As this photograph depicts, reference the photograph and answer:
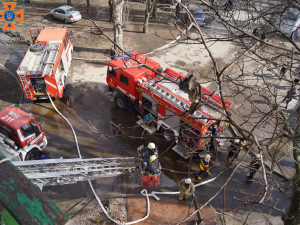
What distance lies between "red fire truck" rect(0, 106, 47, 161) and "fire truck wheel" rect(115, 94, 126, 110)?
404cm

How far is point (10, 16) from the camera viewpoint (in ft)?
71.3

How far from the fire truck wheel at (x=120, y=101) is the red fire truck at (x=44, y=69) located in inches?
111

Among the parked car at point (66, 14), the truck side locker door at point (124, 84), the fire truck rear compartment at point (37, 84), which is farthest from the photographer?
the parked car at point (66, 14)

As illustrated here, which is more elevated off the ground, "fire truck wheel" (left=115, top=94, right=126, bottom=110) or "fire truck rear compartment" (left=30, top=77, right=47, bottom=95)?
"fire truck rear compartment" (left=30, top=77, right=47, bottom=95)

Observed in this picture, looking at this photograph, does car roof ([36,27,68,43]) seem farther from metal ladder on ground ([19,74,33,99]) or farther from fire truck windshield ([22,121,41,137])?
fire truck windshield ([22,121,41,137])

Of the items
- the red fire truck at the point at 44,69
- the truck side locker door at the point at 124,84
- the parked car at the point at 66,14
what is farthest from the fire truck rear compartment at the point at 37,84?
the parked car at the point at 66,14

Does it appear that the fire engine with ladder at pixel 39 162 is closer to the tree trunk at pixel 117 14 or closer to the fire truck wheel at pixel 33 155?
the fire truck wheel at pixel 33 155

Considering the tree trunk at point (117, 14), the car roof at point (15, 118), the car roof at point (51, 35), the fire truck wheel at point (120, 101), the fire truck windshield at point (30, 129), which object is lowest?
the fire truck wheel at point (120, 101)

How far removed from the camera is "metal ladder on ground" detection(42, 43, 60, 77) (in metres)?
11.2

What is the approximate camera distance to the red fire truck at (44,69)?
11.2 m

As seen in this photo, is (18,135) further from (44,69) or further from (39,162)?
(44,69)

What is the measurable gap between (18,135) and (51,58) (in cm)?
479

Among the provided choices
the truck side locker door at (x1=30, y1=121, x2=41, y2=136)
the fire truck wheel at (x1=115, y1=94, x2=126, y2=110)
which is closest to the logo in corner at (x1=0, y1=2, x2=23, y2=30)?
the fire truck wheel at (x1=115, y1=94, x2=126, y2=110)

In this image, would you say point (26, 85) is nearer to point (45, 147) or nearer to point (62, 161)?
point (45, 147)
